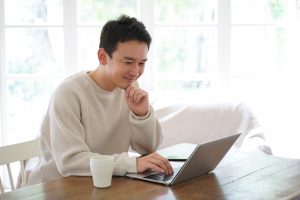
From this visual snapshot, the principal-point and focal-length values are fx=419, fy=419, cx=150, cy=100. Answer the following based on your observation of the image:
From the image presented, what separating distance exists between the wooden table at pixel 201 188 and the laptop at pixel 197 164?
0.02m

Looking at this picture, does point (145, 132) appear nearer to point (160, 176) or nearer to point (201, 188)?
point (160, 176)

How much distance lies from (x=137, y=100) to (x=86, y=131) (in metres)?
0.24

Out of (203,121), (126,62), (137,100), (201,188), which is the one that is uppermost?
(126,62)

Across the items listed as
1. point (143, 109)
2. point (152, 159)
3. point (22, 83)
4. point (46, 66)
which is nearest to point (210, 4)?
point (46, 66)

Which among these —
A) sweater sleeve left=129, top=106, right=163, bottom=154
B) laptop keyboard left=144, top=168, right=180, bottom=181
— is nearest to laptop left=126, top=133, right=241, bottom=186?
laptop keyboard left=144, top=168, right=180, bottom=181

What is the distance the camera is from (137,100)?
1.68m

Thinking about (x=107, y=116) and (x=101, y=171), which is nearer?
(x=101, y=171)

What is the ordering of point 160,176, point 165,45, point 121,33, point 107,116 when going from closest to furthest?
point 160,176 → point 121,33 → point 107,116 → point 165,45

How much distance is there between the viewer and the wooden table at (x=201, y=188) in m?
1.22

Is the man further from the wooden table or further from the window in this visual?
the window

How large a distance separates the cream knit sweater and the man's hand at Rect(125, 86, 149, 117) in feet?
0.13

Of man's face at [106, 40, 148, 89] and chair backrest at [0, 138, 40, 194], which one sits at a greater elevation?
man's face at [106, 40, 148, 89]

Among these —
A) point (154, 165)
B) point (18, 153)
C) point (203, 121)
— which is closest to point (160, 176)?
point (154, 165)

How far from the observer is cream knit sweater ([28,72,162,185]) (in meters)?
1.46
